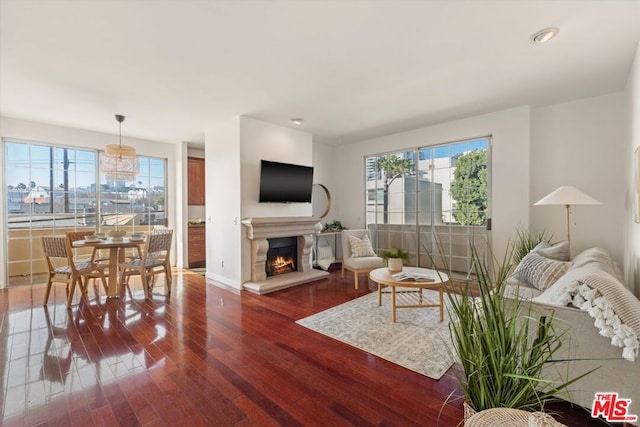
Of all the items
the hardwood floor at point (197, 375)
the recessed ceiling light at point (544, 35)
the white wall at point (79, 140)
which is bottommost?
the hardwood floor at point (197, 375)

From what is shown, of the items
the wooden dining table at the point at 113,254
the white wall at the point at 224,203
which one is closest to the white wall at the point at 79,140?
the white wall at the point at 224,203

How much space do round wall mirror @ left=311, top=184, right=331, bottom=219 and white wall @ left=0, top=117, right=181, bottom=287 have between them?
3073 millimetres

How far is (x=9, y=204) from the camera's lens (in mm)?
4703

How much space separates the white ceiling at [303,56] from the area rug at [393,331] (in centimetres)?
258

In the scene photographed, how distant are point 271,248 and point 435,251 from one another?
287 centimetres

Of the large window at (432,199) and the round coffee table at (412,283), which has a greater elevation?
the large window at (432,199)

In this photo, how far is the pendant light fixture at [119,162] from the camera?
4.33 m

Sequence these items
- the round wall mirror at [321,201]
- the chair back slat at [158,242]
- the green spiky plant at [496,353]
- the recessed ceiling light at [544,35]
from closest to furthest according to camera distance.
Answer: the green spiky plant at [496,353] < the recessed ceiling light at [544,35] < the chair back slat at [158,242] < the round wall mirror at [321,201]

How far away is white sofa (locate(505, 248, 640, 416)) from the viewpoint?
1523 millimetres

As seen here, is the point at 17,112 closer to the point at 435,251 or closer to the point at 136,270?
the point at 136,270

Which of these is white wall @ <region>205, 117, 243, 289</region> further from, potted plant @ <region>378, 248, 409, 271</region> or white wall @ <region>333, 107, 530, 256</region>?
white wall @ <region>333, 107, 530, 256</region>

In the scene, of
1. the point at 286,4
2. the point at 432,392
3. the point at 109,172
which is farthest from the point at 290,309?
the point at 109,172

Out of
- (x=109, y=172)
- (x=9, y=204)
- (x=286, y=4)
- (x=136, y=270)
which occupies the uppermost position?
(x=286, y=4)

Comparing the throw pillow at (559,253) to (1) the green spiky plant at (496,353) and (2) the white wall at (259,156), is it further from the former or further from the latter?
(2) the white wall at (259,156)
